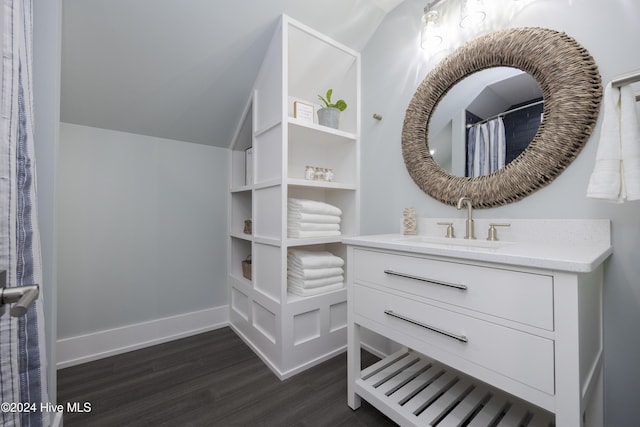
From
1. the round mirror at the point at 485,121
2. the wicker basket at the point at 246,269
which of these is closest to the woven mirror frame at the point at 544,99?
the round mirror at the point at 485,121

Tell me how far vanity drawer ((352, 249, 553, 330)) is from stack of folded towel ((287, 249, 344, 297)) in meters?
0.61

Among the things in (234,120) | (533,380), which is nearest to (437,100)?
(533,380)

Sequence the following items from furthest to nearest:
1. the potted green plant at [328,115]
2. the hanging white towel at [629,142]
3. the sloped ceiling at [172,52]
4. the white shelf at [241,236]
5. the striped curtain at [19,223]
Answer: the white shelf at [241,236], the potted green plant at [328,115], the sloped ceiling at [172,52], the hanging white towel at [629,142], the striped curtain at [19,223]

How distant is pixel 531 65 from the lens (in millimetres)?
1099

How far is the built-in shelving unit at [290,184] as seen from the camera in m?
1.54

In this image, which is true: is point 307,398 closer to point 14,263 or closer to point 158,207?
point 14,263

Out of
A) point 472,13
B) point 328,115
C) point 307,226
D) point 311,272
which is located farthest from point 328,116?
point 311,272

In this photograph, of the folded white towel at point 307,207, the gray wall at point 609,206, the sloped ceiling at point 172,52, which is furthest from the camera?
the folded white towel at point 307,207

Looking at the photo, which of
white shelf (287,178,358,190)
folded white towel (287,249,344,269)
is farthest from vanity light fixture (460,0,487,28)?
folded white towel (287,249,344,269)

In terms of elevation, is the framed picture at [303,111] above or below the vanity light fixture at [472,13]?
below

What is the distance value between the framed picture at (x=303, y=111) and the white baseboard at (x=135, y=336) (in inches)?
66.0

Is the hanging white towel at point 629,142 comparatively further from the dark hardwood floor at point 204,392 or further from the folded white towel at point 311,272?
the folded white towel at point 311,272

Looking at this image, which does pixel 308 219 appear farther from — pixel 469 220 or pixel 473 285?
pixel 473 285

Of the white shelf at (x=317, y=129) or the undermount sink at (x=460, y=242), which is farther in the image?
the white shelf at (x=317, y=129)
